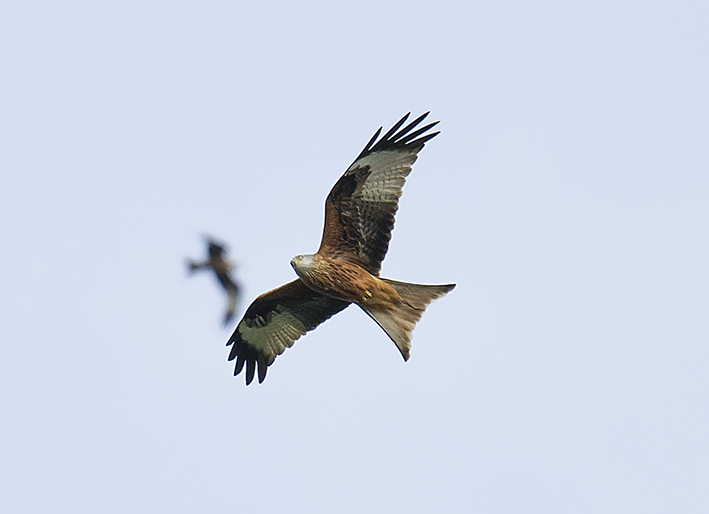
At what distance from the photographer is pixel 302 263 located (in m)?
10.7

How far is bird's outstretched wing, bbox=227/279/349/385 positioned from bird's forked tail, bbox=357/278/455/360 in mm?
931

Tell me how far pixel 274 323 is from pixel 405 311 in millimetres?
1716

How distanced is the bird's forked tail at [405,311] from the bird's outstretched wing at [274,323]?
0.93 meters

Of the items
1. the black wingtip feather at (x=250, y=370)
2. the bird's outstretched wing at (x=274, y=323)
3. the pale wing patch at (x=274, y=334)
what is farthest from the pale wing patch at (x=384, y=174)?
the black wingtip feather at (x=250, y=370)

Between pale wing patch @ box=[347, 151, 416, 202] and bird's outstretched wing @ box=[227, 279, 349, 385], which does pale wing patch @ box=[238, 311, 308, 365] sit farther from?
pale wing patch @ box=[347, 151, 416, 202]

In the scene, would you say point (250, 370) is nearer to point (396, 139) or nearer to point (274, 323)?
point (274, 323)

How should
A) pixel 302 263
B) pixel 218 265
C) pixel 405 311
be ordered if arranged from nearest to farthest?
1. pixel 302 263
2. pixel 405 311
3. pixel 218 265

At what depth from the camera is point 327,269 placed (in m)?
10.7

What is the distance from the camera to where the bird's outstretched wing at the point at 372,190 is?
1077 cm

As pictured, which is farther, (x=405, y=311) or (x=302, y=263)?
(x=405, y=311)

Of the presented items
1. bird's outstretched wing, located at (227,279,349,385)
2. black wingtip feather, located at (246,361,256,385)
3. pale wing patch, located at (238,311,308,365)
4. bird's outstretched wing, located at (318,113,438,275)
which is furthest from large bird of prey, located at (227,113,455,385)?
black wingtip feather, located at (246,361,256,385)

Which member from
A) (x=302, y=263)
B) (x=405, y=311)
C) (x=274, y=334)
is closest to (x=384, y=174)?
(x=302, y=263)

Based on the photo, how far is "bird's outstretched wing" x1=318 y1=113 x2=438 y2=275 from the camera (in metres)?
10.8

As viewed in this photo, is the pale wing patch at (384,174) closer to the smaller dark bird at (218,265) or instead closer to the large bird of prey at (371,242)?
the large bird of prey at (371,242)
